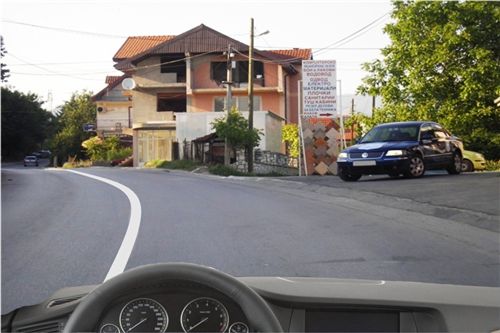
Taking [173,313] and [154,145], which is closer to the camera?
[173,313]

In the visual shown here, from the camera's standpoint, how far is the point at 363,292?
2857mm

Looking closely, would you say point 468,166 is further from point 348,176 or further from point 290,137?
point 290,137

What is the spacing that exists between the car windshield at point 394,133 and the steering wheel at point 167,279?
15.2 metres

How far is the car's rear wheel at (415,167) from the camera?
1617 cm

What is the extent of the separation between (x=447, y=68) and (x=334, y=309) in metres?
30.7

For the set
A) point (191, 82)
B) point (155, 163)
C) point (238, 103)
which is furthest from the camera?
point (238, 103)

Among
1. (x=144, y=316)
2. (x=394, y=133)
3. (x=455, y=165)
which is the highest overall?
(x=394, y=133)

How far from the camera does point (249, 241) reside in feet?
27.5

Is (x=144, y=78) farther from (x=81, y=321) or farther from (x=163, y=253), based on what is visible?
(x=81, y=321)

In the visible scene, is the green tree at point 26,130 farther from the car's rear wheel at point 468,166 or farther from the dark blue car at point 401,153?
the car's rear wheel at point 468,166

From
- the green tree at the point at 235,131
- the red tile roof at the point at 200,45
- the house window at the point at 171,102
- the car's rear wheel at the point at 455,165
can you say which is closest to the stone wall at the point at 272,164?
the green tree at the point at 235,131

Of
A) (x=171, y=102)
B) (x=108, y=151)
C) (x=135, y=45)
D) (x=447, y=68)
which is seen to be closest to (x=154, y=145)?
(x=108, y=151)

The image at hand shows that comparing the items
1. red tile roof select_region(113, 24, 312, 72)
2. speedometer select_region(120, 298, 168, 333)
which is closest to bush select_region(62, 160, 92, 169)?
red tile roof select_region(113, 24, 312, 72)

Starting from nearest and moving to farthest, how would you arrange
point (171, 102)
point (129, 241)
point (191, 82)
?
point (129, 241)
point (191, 82)
point (171, 102)
